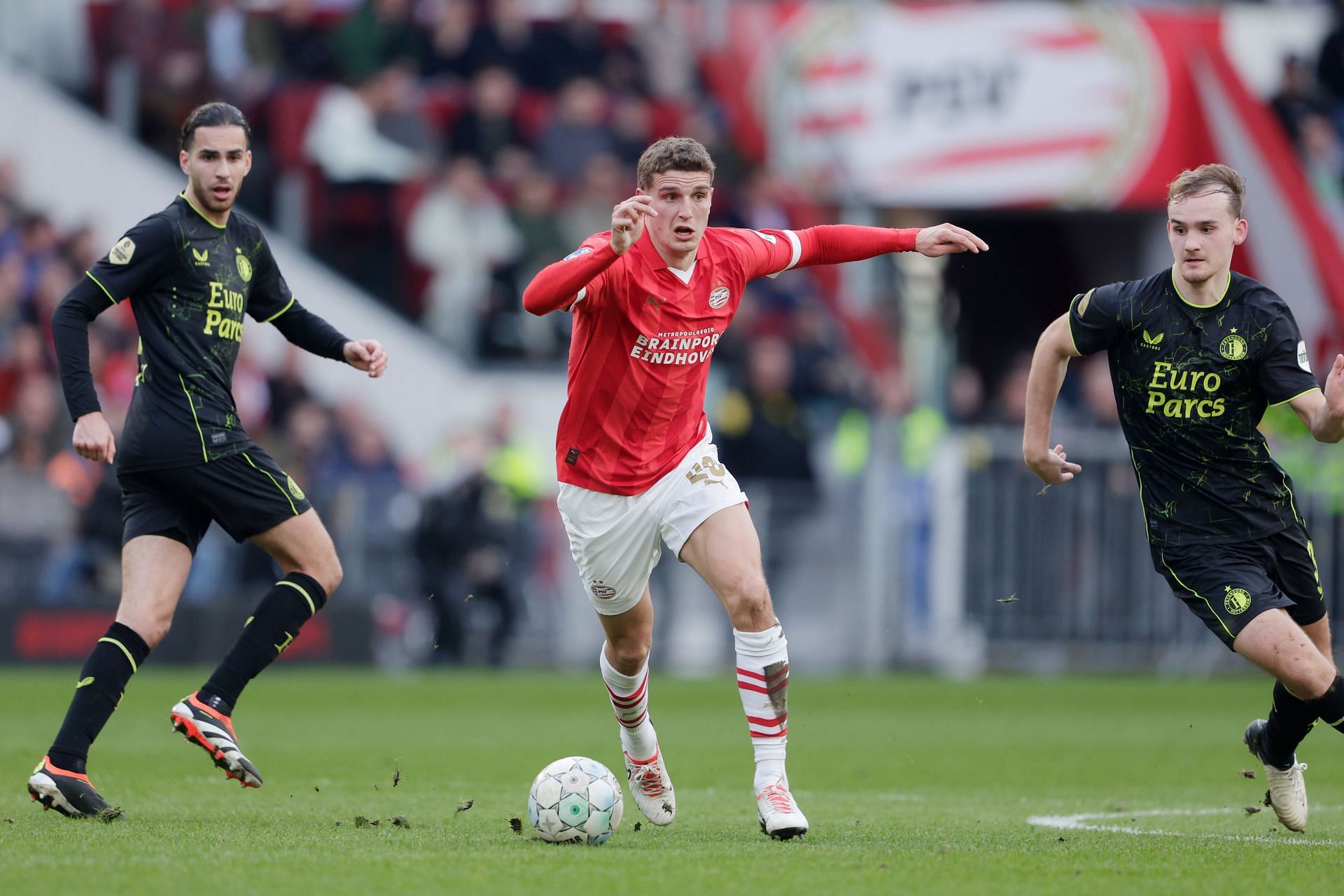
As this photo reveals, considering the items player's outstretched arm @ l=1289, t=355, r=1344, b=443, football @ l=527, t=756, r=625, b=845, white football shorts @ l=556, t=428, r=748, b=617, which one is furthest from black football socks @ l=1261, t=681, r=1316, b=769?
football @ l=527, t=756, r=625, b=845

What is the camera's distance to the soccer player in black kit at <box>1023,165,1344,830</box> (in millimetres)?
6410

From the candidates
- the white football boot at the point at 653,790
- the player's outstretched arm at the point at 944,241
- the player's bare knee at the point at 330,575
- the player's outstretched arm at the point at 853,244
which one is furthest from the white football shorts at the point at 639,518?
the player's outstretched arm at the point at 944,241

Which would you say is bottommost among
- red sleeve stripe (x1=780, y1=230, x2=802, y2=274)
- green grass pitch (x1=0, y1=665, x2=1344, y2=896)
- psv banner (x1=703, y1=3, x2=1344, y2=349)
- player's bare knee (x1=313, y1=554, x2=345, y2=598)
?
green grass pitch (x1=0, y1=665, x2=1344, y2=896)

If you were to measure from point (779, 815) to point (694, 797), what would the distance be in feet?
6.12

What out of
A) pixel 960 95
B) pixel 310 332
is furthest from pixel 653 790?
pixel 960 95

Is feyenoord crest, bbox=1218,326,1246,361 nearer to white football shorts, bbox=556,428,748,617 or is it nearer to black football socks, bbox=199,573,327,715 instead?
white football shorts, bbox=556,428,748,617

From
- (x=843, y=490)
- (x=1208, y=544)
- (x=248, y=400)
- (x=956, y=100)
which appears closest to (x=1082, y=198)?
(x=956, y=100)

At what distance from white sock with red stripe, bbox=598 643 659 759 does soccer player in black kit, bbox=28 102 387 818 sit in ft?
4.05

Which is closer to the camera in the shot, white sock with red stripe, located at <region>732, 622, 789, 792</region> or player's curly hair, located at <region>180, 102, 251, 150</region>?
white sock with red stripe, located at <region>732, 622, 789, 792</region>

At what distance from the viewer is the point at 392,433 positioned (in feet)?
64.0

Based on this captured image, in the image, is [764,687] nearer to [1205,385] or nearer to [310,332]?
[1205,385]

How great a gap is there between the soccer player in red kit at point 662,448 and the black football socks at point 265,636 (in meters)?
1.11

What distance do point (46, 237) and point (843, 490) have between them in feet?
28.1

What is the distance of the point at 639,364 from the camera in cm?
681
